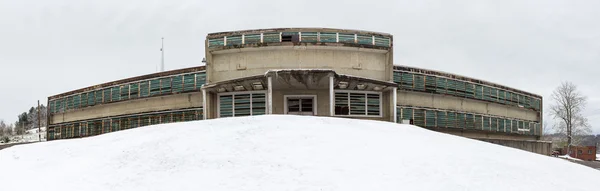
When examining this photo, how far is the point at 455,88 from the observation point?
29.3m

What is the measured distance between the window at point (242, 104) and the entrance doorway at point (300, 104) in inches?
57.1

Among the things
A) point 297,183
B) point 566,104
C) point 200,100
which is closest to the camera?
point 297,183

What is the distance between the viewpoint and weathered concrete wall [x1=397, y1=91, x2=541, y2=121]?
87.9 ft

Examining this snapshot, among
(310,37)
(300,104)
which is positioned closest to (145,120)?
(300,104)

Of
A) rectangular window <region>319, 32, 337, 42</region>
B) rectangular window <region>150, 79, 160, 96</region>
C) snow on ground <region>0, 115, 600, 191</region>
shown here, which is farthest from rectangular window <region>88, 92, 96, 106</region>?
rectangular window <region>319, 32, 337, 42</region>

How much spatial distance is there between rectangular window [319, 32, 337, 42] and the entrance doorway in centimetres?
344

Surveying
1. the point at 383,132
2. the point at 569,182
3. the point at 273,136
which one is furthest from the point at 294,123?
the point at 569,182

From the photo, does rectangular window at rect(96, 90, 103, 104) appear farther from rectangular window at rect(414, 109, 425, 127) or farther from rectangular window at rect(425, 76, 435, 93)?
rectangular window at rect(425, 76, 435, 93)

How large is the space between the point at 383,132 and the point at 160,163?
805cm

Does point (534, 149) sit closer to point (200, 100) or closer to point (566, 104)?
point (200, 100)

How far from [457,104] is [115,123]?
2652 cm

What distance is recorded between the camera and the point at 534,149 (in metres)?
30.5

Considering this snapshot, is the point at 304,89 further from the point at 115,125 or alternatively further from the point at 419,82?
the point at 115,125

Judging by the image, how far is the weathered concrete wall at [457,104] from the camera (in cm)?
2678
